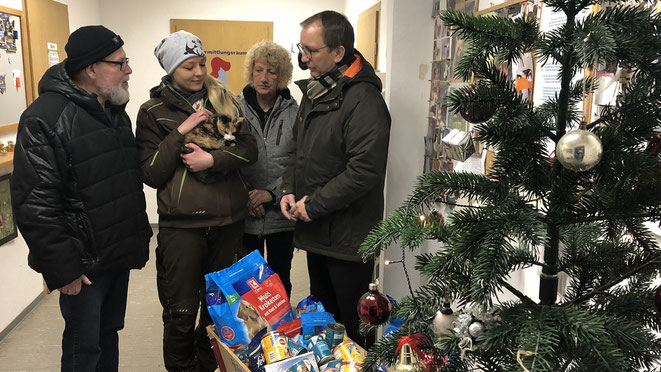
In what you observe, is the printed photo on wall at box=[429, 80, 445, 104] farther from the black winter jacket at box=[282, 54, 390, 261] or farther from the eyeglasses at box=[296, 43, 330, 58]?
the eyeglasses at box=[296, 43, 330, 58]

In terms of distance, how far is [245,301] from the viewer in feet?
6.14

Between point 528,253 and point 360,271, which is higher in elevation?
point 528,253

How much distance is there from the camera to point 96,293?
71.0 inches

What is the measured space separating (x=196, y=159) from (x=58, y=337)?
1.58 meters

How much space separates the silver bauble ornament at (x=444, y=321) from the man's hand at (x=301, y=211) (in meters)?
1.13

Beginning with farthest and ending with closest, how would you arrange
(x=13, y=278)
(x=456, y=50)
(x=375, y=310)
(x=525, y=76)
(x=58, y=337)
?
(x=13, y=278), (x=58, y=337), (x=456, y=50), (x=525, y=76), (x=375, y=310)

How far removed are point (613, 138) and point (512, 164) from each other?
14 cm

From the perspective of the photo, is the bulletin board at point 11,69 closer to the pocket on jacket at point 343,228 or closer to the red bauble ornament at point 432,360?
the pocket on jacket at point 343,228

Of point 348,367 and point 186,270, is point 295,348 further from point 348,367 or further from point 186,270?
point 186,270

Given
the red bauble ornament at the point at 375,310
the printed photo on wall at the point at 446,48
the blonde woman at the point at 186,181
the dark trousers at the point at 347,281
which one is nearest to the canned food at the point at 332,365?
the dark trousers at the point at 347,281

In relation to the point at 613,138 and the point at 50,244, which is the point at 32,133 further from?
the point at 613,138

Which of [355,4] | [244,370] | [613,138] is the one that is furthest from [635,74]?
[355,4]

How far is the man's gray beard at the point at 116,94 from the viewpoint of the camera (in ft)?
5.89

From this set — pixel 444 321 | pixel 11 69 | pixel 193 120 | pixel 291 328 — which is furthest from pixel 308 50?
pixel 11 69
